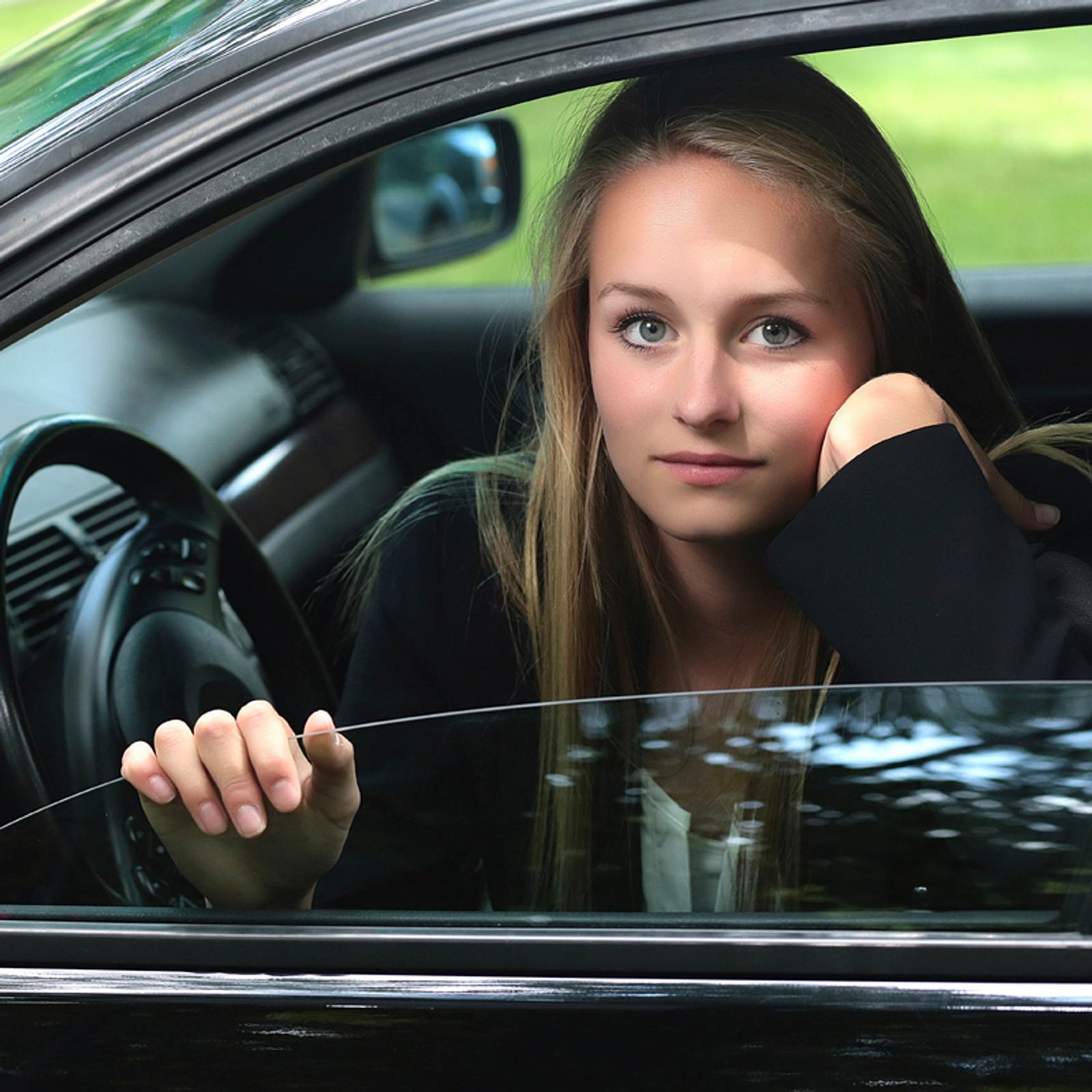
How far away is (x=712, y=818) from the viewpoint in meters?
1.14

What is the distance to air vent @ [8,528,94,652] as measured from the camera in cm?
196

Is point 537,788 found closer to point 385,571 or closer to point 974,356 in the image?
point 385,571

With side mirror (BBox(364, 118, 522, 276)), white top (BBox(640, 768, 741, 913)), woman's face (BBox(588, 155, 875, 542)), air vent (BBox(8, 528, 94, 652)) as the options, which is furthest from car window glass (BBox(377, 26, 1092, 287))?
white top (BBox(640, 768, 741, 913))

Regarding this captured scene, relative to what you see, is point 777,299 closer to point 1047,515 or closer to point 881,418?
point 881,418

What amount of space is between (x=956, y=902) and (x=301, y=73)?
0.78 meters

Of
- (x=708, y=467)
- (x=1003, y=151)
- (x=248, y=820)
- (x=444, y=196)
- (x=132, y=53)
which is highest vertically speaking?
(x=132, y=53)

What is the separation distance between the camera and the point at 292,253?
3.30 metres

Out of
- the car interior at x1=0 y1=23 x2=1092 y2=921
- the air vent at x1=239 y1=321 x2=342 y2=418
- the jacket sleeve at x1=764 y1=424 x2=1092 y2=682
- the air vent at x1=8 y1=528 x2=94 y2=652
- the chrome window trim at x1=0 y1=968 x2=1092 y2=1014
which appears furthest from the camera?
the air vent at x1=239 y1=321 x2=342 y2=418

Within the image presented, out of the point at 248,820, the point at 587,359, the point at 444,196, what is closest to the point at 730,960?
the point at 248,820

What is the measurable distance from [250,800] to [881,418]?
0.68 metres

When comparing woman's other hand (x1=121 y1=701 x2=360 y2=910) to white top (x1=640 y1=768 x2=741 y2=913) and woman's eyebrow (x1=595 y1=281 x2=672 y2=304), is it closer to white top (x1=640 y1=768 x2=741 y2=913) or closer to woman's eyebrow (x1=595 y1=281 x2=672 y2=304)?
white top (x1=640 y1=768 x2=741 y2=913)

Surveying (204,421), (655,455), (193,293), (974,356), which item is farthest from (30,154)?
(193,293)

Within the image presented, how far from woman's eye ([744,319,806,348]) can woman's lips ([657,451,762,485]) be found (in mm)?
113

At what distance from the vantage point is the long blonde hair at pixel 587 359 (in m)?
1.52
